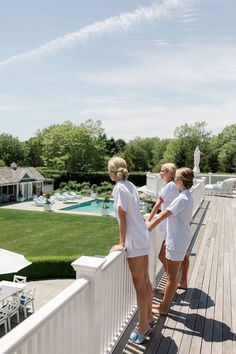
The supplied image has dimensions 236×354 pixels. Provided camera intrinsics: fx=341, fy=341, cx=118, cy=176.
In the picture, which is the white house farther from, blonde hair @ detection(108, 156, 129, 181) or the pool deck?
blonde hair @ detection(108, 156, 129, 181)

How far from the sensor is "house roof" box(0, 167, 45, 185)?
29.5 meters

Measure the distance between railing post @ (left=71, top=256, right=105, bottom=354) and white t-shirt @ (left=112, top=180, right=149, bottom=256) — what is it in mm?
573

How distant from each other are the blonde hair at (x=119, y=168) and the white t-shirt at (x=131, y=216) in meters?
0.05

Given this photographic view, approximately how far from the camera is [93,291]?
97.0 inches

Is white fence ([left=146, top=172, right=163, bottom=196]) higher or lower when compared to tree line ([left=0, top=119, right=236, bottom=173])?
lower

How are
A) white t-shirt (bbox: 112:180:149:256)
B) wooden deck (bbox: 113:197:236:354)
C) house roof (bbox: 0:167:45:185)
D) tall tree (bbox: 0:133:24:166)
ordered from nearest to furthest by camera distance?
white t-shirt (bbox: 112:180:149:256) → wooden deck (bbox: 113:197:236:354) → house roof (bbox: 0:167:45:185) → tall tree (bbox: 0:133:24:166)

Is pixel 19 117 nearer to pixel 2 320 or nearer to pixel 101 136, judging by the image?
pixel 101 136

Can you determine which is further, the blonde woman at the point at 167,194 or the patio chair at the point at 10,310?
the patio chair at the point at 10,310

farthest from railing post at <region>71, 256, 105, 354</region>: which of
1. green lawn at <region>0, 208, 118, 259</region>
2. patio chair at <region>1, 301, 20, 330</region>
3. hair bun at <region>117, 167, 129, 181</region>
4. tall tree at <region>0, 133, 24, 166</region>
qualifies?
tall tree at <region>0, 133, 24, 166</region>

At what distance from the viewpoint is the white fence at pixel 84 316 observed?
1692mm

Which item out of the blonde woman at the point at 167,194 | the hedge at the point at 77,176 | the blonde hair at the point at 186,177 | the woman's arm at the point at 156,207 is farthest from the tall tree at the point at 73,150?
the blonde hair at the point at 186,177

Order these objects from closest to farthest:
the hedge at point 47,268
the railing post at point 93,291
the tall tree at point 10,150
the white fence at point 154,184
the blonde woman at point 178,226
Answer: the railing post at point 93,291, the blonde woman at point 178,226, the hedge at point 47,268, the white fence at point 154,184, the tall tree at point 10,150

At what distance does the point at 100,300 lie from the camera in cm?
262

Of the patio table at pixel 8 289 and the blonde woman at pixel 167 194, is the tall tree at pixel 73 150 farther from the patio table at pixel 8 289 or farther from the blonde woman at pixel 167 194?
the blonde woman at pixel 167 194
